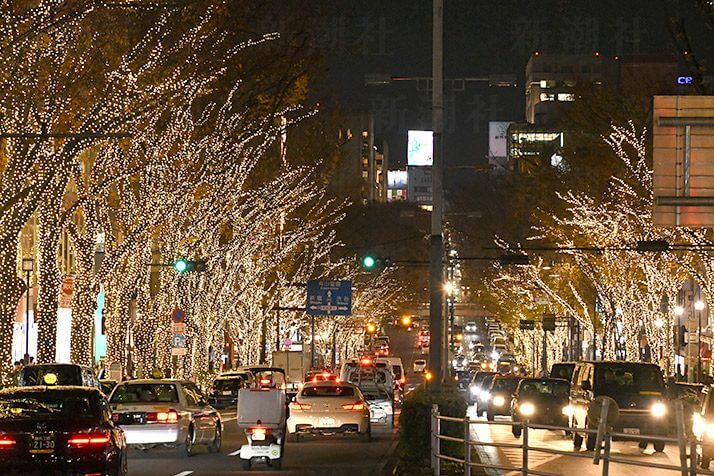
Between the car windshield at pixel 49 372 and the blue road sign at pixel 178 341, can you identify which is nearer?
the car windshield at pixel 49 372

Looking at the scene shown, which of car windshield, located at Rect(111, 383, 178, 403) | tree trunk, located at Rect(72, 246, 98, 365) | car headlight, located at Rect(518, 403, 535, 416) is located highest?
tree trunk, located at Rect(72, 246, 98, 365)

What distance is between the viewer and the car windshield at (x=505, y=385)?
4947cm

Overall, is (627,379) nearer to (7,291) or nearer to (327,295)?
(7,291)

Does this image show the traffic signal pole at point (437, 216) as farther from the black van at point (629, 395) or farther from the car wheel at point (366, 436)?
the car wheel at point (366, 436)

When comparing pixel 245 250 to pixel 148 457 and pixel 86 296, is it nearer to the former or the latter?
pixel 86 296

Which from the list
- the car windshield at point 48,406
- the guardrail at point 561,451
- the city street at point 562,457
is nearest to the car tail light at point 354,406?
the city street at point 562,457

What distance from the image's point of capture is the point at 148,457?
1192 inches

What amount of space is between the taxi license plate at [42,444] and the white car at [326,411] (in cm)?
1640

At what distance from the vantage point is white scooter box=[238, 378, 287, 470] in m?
27.2

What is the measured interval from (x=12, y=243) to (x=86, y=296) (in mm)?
8403

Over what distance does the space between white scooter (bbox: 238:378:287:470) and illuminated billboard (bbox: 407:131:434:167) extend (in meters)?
15.3

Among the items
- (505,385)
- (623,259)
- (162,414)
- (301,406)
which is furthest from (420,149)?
(162,414)

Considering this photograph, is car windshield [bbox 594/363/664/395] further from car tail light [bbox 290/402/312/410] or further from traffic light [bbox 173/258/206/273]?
traffic light [bbox 173/258/206/273]

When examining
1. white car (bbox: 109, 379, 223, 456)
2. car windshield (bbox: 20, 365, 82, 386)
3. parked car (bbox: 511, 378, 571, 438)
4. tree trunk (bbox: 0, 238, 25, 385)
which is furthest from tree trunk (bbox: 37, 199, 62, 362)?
parked car (bbox: 511, 378, 571, 438)
